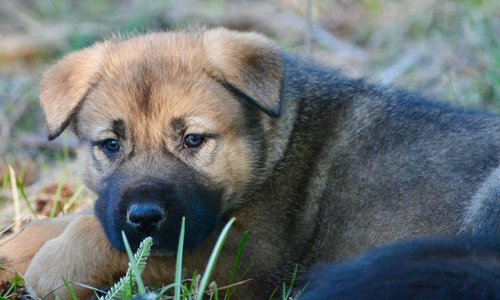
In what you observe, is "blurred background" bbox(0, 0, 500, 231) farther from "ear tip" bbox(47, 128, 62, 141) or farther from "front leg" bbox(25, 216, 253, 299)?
"front leg" bbox(25, 216, 253, 299)

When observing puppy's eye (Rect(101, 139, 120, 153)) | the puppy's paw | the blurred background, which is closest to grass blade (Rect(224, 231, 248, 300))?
the puppy's paw

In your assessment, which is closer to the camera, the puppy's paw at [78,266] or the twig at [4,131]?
the puppy's paw at [78,266]

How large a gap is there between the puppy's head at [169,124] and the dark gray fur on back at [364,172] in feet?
0.67

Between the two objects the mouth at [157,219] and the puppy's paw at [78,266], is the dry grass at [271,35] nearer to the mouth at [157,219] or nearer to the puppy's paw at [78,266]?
the puppy's paw at [78,266]

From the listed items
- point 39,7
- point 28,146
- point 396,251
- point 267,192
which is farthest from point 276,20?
point 396,251

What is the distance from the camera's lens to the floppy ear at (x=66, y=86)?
16.0 feet

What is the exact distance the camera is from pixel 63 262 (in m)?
4.59

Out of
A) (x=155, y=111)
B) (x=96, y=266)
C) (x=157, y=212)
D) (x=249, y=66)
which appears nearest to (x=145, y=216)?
(x=157, y=212)

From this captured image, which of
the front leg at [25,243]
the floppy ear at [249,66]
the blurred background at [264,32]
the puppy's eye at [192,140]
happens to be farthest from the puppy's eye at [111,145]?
the blurred background at [264,32]

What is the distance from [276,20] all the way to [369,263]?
22.8 ft

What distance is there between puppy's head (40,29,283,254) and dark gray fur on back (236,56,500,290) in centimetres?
20

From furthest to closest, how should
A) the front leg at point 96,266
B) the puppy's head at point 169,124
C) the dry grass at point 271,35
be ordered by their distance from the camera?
the dry grass at point 271,35, the front leg at point 96,266, the puppy's head at point 169,124

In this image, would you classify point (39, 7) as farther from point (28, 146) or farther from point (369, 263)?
point (369, 263)

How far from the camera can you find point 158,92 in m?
4.64
